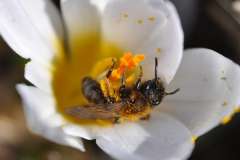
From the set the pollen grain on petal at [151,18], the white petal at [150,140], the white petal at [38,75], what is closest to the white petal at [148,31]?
the pollen grain on petal at [151,18]

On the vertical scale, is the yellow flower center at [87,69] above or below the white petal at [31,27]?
below

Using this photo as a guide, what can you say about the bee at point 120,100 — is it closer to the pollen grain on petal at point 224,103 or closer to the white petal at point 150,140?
→ the white petal at point 150,140

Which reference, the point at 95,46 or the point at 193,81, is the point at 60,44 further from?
the point at 193,81

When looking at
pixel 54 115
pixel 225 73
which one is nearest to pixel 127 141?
pixel 54 115

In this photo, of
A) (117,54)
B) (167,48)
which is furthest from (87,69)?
(167,48)

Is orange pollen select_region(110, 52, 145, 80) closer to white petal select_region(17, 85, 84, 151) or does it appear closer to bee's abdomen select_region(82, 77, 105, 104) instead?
bee's abdomen select_region(82, 77, 105, 104)

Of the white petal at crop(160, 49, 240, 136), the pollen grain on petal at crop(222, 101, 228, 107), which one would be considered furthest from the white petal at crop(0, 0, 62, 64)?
the pollen grain on petal at crop(222, 101, 228, 107)

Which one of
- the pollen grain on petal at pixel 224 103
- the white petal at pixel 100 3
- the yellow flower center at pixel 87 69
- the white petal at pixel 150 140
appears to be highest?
the white petal at pixel 100 3
